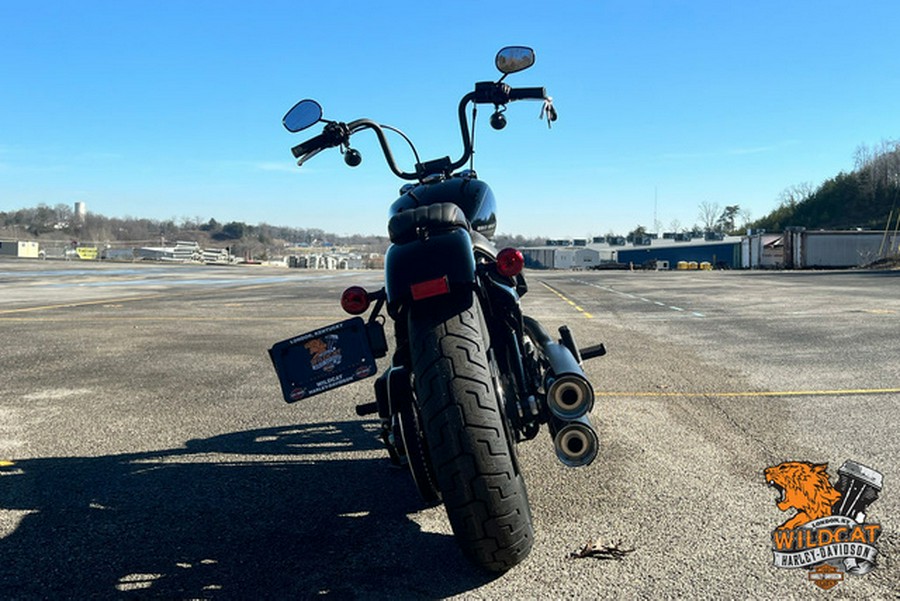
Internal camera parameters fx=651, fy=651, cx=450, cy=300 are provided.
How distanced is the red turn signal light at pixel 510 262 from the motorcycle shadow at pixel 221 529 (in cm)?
118

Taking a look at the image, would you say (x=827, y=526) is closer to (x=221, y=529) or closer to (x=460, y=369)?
(x=460, y=369)

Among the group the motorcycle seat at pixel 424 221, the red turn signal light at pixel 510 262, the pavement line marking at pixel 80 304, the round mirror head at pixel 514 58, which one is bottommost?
the pavement line marking at pixel 80 304

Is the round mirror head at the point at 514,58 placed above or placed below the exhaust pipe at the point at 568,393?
above

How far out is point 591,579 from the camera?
2432 mm

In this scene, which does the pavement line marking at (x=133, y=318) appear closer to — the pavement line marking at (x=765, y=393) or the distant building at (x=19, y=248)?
the pavement line marking at (x=765, y=393)

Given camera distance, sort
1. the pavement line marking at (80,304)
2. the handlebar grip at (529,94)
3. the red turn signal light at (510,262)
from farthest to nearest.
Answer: the pavement line marking at (80,304) → the handlebar grip at (529,94) → the red turn signal light at (510,262)

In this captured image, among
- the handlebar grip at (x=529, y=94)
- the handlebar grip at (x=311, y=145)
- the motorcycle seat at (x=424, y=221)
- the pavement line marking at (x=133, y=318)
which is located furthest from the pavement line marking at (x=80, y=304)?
the motorcycle seat at (x=424, y=221)

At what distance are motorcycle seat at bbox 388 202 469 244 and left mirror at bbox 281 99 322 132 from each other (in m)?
1.37

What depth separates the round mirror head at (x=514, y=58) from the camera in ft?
12.6

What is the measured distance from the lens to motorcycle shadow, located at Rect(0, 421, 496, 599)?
243cm

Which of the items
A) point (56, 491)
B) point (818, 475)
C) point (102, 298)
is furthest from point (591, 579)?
point (102, 298)

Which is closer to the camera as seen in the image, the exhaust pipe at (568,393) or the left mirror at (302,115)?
the exhaust pipe at (568,393)

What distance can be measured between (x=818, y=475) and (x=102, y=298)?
16.5 meters

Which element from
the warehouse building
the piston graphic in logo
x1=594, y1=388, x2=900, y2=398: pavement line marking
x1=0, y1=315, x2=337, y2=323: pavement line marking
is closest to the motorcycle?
the piston graphic in logo
